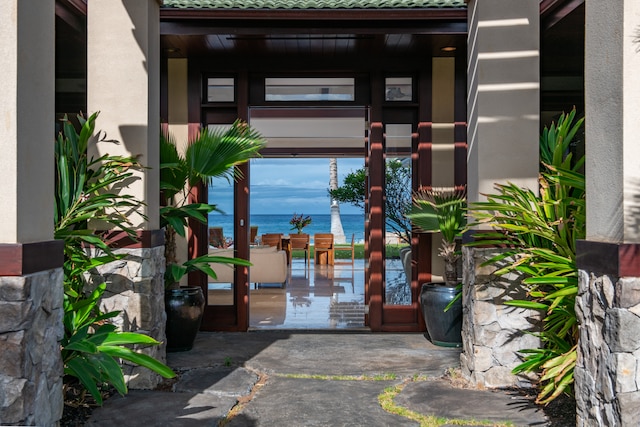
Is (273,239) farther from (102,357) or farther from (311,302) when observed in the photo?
(102,357)

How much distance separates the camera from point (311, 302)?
8383 millimetres

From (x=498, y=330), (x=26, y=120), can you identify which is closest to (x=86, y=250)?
(x=26, y=120)

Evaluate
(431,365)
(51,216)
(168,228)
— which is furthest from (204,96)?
(51,216)

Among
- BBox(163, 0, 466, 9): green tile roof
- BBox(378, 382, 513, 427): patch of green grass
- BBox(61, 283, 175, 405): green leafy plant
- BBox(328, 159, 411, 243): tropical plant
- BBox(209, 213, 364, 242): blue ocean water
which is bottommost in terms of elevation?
BBox(209, 213, 364, 242): blue ocean water

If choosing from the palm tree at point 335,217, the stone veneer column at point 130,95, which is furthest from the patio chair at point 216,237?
the palm tree at point 335,217

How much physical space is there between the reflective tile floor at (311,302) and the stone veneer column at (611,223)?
3865 mm

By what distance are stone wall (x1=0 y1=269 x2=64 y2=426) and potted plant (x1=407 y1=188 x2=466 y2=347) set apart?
3404mm

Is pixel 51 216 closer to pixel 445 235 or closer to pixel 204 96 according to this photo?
pixel 445 235

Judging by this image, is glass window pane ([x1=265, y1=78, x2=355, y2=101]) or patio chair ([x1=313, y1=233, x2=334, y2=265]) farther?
patio chair ([x1=313, y1=233, x2=334, y2=265])

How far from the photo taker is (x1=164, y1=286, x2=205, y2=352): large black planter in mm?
5250

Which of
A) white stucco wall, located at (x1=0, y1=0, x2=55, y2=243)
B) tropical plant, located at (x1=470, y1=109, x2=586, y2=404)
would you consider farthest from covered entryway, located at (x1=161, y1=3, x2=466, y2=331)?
white stucco wall, located at (x1=0, y1=0, x2=55, y2=243)

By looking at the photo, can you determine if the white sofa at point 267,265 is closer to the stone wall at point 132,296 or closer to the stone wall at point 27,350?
the stone wall at point 132,296

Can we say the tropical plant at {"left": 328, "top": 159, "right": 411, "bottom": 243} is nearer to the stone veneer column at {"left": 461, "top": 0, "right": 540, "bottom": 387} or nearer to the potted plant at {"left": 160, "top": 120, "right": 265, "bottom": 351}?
the potted plant at {"left": 160, "top": 120, "right": 265, "bottom": 351}

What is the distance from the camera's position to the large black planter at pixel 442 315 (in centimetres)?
539
